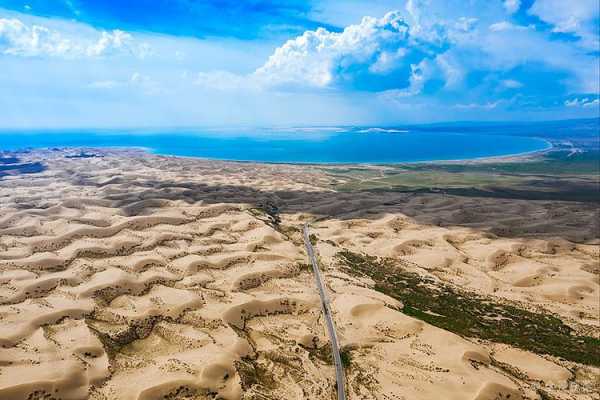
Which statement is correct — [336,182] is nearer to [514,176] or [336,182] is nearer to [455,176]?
[455,176]

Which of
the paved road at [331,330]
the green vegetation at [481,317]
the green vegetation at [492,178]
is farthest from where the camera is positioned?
the green vegetation at [492,178]

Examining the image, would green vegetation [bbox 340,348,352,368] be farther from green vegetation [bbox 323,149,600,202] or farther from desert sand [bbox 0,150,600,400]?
green vegetation [bbox 323,149,600,202]

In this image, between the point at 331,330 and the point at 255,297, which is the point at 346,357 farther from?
the point at 255,297

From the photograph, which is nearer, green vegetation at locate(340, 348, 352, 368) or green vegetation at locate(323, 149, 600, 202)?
green vegetation at locate(340, 348, 352, 368)

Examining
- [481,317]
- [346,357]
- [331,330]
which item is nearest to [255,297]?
[331,330]

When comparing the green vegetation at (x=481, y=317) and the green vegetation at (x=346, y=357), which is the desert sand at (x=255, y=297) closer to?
the green vegetation at (x=346, y=357)

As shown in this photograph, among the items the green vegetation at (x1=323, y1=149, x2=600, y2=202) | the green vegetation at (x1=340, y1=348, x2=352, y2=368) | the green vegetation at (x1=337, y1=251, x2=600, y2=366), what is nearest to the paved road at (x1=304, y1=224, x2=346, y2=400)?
the green vegetation at (x1=340, y1=348, x2=352, y2=368)

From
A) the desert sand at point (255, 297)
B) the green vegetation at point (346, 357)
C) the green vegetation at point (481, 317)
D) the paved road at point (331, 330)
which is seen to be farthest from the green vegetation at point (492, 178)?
the green vegetation at point (346, 357)

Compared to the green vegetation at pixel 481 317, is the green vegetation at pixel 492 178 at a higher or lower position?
higher
